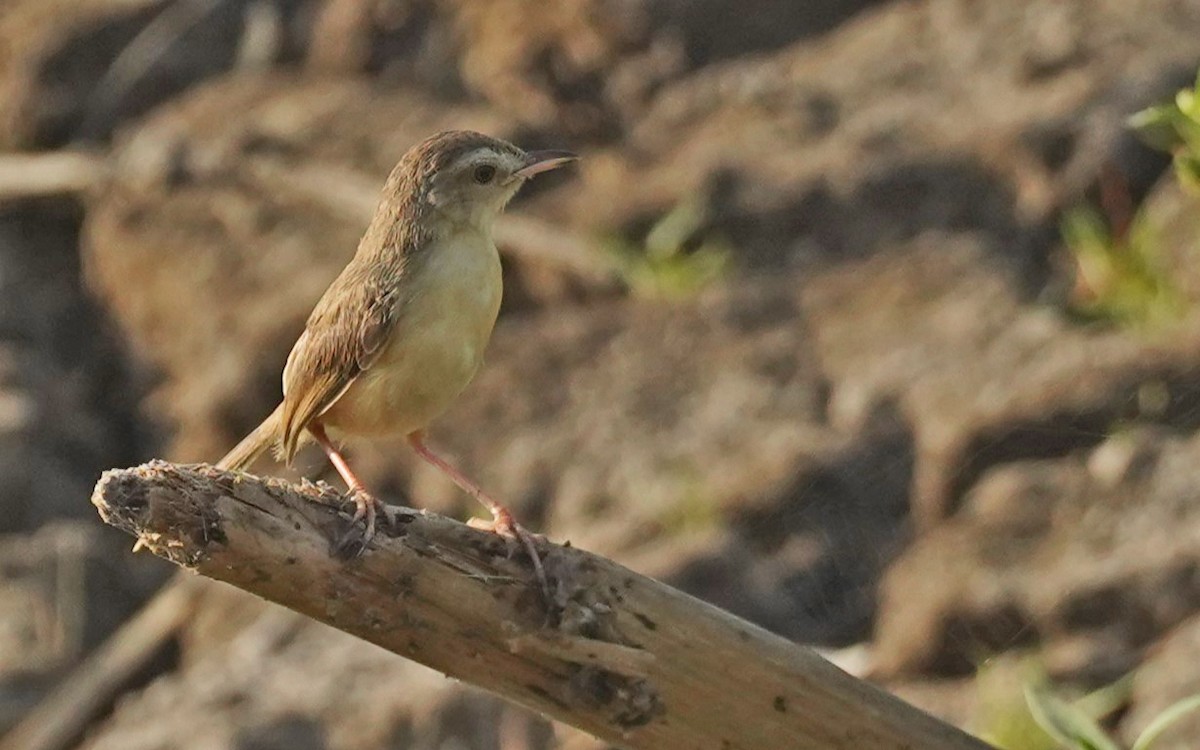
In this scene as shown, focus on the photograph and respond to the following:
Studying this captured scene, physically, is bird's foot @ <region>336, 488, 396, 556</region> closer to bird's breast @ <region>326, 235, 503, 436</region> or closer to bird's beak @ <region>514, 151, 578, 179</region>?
A: bird's breast @ <region>326, 235, 503, 436</region>

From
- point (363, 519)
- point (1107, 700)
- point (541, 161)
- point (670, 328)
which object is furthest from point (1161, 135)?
point (363, 519)

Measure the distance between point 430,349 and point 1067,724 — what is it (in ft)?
6.84

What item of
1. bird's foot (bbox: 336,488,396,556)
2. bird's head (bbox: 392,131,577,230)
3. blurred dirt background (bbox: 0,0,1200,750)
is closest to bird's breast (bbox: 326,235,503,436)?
bird's head (bbox: 392,131,577,230)

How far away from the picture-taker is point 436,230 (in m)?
4.87

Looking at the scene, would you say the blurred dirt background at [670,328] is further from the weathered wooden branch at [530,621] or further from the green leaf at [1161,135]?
the weathered wooden branch at [530,621]

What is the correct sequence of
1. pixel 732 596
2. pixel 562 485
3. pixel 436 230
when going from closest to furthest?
pixel 436 230 < pixel 732 596 < pixel 562 485

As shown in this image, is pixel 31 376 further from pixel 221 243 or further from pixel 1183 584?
pixel 1183 584

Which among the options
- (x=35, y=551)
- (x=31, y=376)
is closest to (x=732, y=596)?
(x=35, y=551)

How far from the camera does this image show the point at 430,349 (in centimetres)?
455

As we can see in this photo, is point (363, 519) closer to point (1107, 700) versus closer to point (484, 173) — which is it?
point (484, 173)

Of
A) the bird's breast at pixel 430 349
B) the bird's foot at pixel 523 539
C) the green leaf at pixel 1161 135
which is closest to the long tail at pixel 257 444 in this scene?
the bird's breast at pixel 430 349

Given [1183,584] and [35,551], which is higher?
[35,551]

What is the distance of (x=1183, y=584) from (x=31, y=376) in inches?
233

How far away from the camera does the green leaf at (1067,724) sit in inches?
199
